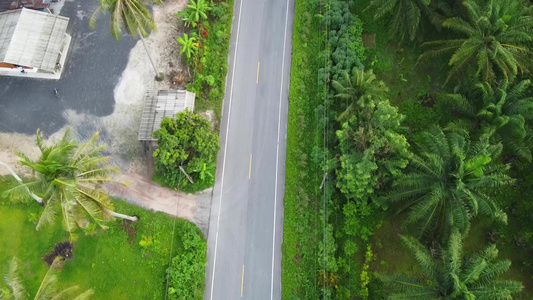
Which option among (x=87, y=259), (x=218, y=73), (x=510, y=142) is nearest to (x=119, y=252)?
(x=87, y=259)

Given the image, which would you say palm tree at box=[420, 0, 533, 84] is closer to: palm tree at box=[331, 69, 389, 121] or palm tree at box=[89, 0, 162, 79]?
palm tree at box=[331, 69, 389, 121]

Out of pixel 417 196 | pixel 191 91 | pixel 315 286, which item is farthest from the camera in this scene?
pixel 191 91

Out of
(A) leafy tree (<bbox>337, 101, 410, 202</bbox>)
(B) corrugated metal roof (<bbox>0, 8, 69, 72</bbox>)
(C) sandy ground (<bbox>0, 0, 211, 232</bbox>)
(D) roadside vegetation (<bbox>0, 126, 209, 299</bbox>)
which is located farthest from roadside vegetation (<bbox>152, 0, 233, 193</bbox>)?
(B) corrugated metal roof (<bbox>0, 8, 69, 72</bbox>)

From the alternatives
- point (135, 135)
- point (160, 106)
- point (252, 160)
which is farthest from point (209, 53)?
point (252, 160)

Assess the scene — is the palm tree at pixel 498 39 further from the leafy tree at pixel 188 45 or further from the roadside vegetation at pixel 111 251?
the roadside vegetation at pixel 111 251

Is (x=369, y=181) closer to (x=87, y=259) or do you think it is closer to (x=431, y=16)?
(x=431, y=16)

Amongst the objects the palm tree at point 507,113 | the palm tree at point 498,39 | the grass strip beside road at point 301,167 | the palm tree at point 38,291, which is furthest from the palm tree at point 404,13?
the palm tree at point 38,291

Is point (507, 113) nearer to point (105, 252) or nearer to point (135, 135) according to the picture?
point (135, 135)
